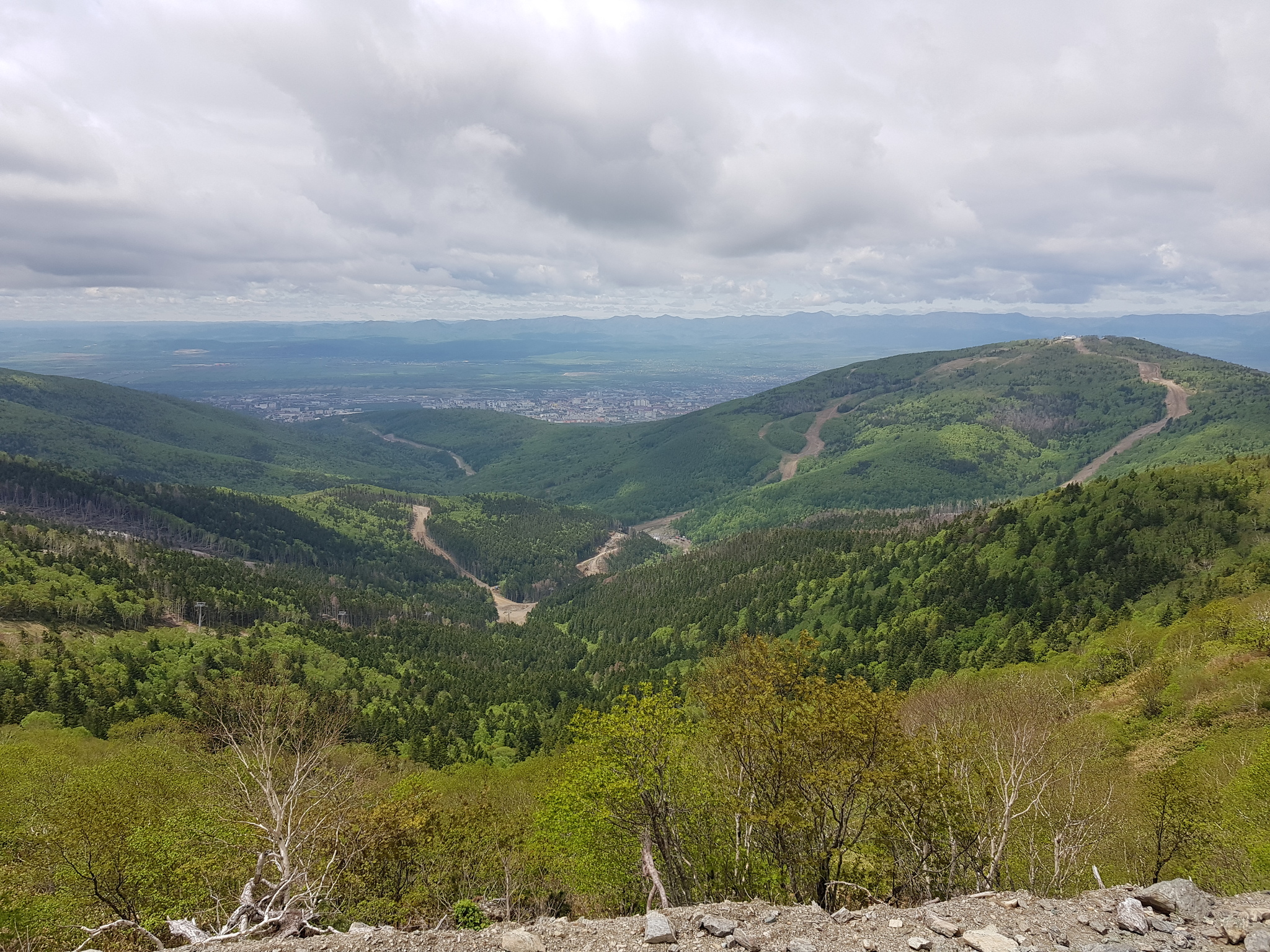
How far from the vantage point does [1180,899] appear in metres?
20.6

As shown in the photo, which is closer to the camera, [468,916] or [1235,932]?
[1235,932]

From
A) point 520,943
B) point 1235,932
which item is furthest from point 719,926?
point 1235,932

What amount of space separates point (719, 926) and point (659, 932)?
2.23m

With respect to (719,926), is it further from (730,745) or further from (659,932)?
(730,745)

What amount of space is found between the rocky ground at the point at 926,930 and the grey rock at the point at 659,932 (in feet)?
0.10

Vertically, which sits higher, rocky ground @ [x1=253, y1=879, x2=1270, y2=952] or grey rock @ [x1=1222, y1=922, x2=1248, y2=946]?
grey rock @ [x1=1222, y1=922, x2=1248, y2=946]

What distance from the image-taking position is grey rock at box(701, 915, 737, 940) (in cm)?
2106

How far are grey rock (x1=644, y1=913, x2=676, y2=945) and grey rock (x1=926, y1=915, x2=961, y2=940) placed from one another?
925cm

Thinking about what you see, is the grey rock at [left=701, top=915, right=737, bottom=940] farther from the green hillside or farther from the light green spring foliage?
the light green spring foliage

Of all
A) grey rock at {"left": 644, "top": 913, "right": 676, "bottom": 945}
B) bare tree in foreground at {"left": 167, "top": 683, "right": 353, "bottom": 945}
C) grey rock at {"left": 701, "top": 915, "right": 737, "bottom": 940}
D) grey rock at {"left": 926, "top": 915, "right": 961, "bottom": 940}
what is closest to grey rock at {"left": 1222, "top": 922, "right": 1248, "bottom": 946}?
grey rock at {"left": 926, "top": 915, "right": 961, "bottom": 940}

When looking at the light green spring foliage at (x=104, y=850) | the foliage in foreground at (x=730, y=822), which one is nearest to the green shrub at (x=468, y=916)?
the foliage in foreground at (x=730, y=822)

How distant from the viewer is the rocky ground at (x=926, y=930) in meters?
19.2

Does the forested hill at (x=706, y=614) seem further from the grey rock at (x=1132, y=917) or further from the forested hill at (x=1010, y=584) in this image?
the grey rock at (x=1132, y=917)

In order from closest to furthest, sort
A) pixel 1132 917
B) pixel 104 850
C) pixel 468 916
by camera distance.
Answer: pixel 1132 917, pixel 468 916, pixel 104 850
